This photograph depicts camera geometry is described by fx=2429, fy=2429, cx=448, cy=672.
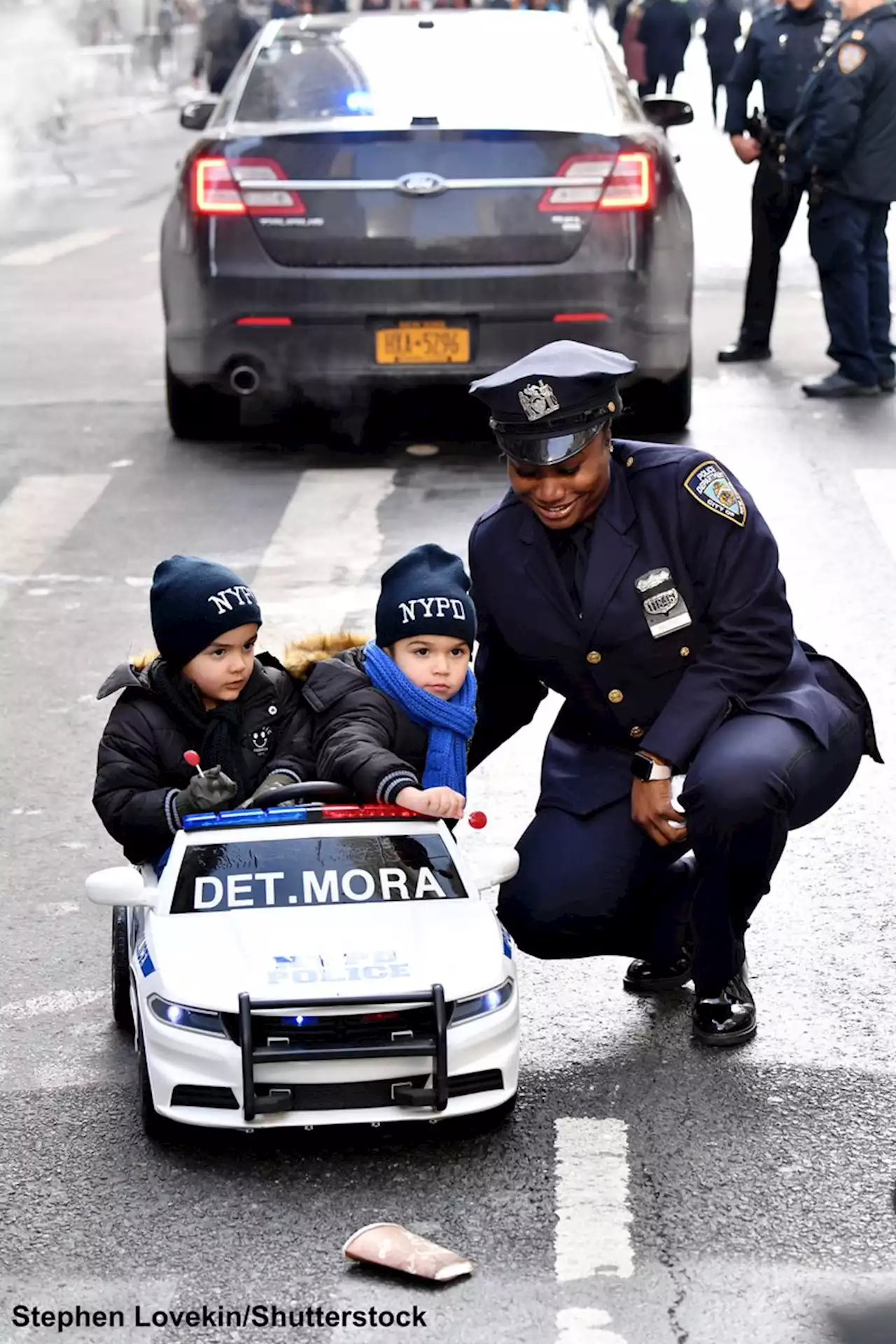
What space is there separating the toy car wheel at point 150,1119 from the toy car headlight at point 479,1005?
0.54 m

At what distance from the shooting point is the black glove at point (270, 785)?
4.78m

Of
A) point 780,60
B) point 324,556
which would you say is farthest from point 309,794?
point 780,60

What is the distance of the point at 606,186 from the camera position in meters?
10.0

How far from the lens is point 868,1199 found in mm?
4168

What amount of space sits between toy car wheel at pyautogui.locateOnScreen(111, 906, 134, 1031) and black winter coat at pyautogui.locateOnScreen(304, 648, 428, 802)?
517 mm

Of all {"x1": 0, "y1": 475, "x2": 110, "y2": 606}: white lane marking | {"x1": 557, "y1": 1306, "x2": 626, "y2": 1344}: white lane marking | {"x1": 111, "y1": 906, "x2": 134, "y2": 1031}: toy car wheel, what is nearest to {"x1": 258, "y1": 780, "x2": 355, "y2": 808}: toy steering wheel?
{"x1": 111, "y1": 906, "x2": 134, "y2": 1031}: toy car wheel

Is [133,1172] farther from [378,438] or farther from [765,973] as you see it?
[378,438]

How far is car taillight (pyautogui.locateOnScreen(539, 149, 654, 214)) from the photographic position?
9984 millimetres

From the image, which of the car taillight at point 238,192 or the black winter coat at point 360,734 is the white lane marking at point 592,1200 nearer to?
the black winter coat at point 360,734

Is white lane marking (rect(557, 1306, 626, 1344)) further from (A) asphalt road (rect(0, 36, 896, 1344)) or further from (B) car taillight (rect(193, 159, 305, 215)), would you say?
(B) car taillight (rect(193, 159, 305, 215))

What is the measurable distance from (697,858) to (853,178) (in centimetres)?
754

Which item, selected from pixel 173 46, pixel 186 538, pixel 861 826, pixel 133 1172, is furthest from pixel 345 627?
pixel 173 46

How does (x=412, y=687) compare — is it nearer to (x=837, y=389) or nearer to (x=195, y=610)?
(x=195, y=610)

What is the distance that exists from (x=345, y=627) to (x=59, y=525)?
2.09 m
